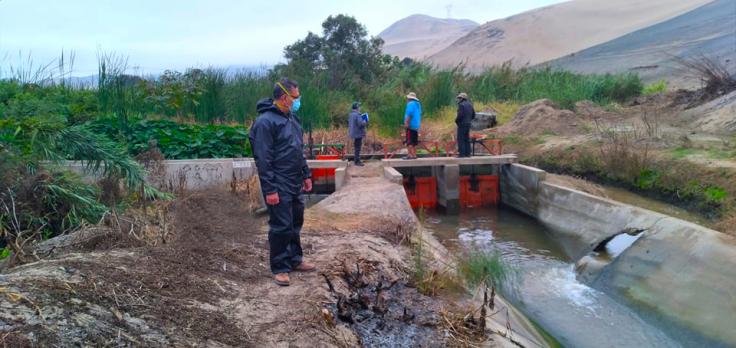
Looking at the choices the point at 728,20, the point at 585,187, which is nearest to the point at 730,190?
the point at 585,187

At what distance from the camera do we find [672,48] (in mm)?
34688

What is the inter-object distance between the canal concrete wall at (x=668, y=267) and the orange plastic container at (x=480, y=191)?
3.49 meters

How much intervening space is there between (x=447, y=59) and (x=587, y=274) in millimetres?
66014

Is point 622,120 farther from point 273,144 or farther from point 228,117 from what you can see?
point 273,144

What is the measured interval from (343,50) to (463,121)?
1692cm

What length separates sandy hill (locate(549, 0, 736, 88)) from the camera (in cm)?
2805

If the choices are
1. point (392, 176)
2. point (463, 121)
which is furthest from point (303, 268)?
point (463, 121)

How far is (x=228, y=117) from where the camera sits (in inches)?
585

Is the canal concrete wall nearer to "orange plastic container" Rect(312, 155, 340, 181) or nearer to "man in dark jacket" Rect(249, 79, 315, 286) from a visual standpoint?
"man in dark jacket" Rect(249, 79, 315, 286)

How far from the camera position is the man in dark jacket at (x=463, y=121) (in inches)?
494

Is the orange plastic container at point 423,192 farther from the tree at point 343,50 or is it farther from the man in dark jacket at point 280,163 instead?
the tree at point 343,50

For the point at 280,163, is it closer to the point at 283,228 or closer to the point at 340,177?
the point at 283,228

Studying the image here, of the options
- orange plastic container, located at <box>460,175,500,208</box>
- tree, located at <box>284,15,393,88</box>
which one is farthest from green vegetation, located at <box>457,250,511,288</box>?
tree, located at <box>284,15,393,88</box>

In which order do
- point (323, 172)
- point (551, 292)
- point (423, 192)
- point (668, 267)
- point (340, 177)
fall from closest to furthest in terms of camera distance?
point (668, 267), point (551, 292), point (340, 177), point (323, 172), point (423, 192)
